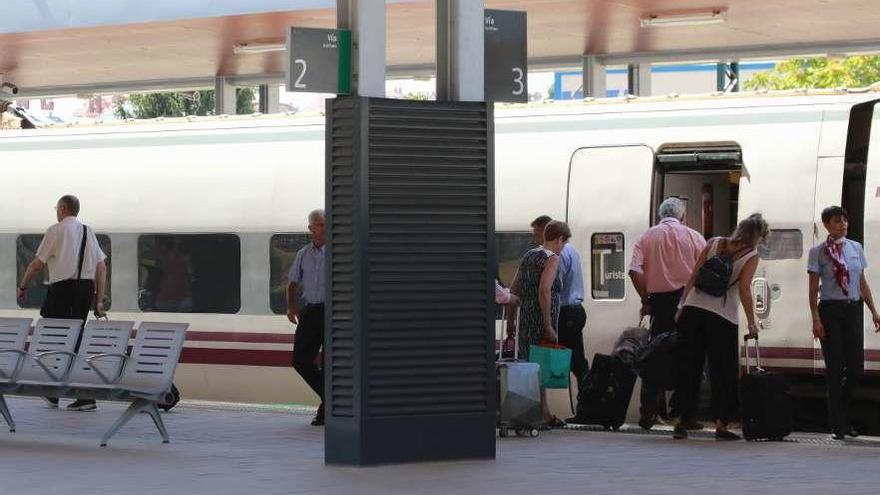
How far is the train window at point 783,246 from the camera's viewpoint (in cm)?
1411

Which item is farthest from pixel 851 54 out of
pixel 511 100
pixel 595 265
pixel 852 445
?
pixel 511 100

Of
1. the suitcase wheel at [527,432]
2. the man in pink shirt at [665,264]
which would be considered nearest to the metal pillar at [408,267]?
the suitcase wheel at [527,432]

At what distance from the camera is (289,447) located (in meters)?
12.3

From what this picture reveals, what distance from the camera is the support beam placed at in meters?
10.8

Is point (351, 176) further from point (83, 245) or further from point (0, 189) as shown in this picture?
point (0, 189)

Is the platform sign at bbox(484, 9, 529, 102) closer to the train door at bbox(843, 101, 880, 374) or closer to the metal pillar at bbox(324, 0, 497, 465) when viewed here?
the metal pillar at bbox(324, 0, 497, 465)

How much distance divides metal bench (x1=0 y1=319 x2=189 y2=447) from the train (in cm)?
348

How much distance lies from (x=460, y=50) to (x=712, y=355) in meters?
3.06

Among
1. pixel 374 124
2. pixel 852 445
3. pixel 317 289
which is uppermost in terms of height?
pixel 374 124

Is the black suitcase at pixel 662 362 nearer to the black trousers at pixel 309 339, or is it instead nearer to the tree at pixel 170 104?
the black trousers at pixel 309 339

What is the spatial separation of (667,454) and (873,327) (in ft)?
8.74

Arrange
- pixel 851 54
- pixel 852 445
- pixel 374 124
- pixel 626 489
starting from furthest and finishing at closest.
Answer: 1. pixel 851 54
2. pixel 852 445
3. pixel 374 124
4. pixel 626 489

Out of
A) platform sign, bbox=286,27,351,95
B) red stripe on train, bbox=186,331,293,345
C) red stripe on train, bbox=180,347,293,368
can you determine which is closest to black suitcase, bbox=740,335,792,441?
platform sign, bbox=286,27,351,95

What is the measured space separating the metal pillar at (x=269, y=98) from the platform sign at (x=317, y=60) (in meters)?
14.0
